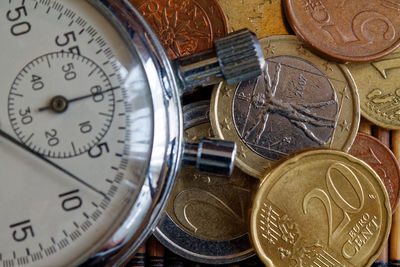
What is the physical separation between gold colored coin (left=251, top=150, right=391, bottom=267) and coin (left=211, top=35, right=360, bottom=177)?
0.15ft

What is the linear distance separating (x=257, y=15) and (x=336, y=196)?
379 millimetres

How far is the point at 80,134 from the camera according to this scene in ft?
2.54

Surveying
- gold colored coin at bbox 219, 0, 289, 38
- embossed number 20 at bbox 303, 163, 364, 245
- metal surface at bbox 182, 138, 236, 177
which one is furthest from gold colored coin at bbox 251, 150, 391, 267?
gold colored coin at bbox 219, 0, 289, 38

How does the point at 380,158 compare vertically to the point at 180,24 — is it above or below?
below

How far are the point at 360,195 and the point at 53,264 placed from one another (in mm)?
546

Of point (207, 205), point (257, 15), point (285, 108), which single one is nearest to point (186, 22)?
point (257, 15)

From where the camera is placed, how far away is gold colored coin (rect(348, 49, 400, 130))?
1.00m

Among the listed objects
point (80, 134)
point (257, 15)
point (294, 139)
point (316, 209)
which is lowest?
point (316, 209)

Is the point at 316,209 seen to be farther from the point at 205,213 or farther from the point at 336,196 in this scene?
the point at 205,213

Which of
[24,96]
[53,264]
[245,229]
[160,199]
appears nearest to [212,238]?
[245,229]

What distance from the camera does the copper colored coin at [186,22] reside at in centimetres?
96

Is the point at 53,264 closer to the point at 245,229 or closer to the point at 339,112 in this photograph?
the point at 245,229

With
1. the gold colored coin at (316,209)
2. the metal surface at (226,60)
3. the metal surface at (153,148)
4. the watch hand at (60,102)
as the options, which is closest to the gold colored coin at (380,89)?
the gold colored coin at (316,209)

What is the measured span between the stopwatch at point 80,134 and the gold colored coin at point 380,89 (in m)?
0.35
